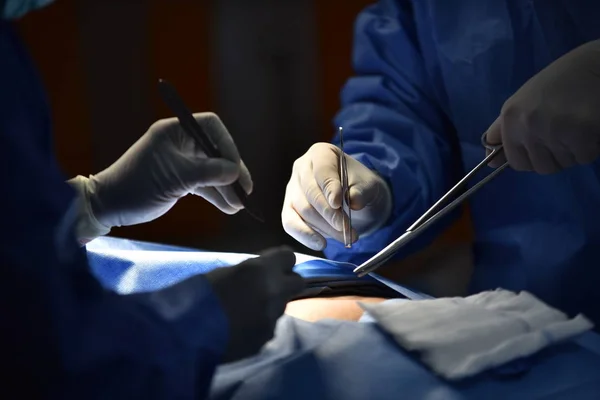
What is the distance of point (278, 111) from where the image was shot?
2.41 meters

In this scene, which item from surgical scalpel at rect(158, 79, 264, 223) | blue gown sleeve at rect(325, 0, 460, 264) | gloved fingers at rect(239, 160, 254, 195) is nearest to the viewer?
surgical scalpel at rect(158, 79, 264, 223)

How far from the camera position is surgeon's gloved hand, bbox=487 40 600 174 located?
979 millimetres

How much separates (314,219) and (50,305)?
757 mm

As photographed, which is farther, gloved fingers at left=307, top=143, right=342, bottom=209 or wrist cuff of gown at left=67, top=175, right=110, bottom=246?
gloved fingers at left=307, top=143, right=342, bottom=209

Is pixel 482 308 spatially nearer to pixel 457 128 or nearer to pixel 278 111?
pixel 457 128

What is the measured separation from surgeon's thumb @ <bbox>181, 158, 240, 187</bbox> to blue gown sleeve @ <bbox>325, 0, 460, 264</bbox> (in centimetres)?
45

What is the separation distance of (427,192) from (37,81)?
39.4 inches

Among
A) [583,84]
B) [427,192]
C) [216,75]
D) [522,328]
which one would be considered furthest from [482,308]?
[216,75]

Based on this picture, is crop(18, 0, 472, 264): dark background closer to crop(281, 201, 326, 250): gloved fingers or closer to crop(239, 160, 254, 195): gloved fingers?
crop(281, 201, 326, 250): gloved fingers

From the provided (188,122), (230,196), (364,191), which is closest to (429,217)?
(364,191)

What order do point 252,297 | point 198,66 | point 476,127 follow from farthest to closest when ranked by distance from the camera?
point 198,66
point 476,127
point 252,297

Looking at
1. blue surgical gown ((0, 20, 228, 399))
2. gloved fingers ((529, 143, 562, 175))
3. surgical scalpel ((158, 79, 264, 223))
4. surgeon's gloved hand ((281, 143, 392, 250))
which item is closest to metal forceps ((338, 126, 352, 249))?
surgeon's gloved hand ((281, 143, 392, 250))

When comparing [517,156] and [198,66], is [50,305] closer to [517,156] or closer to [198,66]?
[517,156]

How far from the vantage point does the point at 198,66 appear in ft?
8.35
